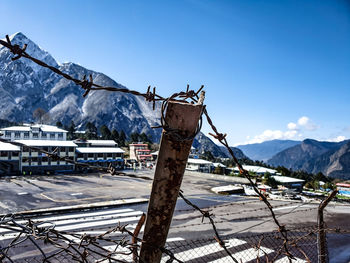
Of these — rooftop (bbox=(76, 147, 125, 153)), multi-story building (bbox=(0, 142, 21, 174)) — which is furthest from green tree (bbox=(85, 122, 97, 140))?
multi-story building (bbox=(0, 142, 21, 174))

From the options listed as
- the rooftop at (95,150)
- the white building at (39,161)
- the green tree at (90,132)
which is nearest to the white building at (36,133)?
the rooftop at (95,150)

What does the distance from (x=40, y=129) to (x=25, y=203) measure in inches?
1559

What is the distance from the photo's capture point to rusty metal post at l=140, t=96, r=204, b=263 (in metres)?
1.39

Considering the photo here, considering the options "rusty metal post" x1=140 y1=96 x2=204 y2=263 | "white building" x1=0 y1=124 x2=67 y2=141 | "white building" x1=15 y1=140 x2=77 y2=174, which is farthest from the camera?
"white building" x1=0 y1=124 x2=67 y2=141

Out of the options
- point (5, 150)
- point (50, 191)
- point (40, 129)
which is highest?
point (40, 129)

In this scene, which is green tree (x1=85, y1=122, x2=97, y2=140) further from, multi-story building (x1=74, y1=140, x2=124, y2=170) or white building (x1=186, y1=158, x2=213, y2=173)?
white building (x1=186, y1=158, x2=213, y2=173)

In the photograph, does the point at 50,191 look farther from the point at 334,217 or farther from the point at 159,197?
the point at 159,197

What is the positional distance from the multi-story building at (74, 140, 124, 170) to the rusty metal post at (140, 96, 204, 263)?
4669 centimetres

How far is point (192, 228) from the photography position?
37.4ft

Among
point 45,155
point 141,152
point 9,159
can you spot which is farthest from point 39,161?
point 141,152

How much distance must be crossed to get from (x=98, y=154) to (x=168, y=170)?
48837 millimetres

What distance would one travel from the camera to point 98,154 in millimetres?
48188

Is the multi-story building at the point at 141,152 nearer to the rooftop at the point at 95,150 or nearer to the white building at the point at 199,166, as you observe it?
the white building at the point at 199,166

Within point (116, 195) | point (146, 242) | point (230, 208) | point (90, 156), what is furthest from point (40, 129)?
point (146, 242)
